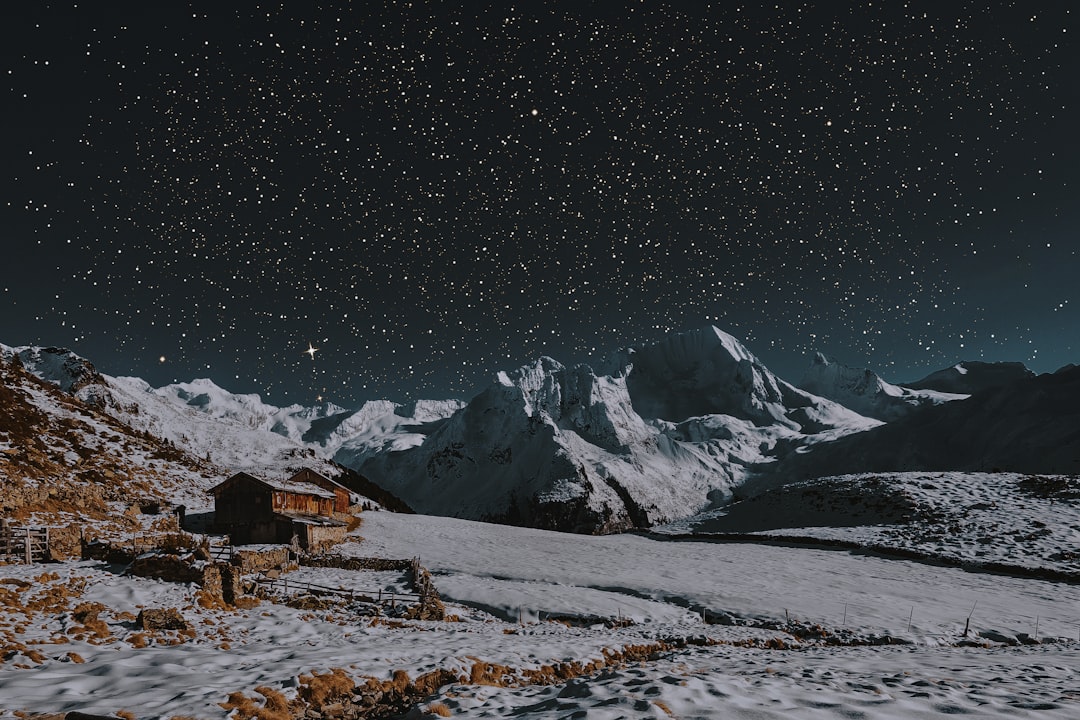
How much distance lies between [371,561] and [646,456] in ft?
583

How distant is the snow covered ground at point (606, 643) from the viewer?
737 centimetres

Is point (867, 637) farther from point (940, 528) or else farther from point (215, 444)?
point (215, 444)

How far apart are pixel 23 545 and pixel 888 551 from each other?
50112 mm

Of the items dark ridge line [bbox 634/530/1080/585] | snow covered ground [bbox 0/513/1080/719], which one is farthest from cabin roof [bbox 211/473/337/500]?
dark ridge line [bbox 634/530/1080/585]

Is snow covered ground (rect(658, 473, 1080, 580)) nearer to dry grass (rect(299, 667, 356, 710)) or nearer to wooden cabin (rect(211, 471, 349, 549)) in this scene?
wooden cabin (rect(211, 471, 349, 549))

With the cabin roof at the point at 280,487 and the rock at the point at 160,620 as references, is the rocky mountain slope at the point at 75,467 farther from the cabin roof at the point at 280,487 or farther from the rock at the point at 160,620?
the rock at the point at 160,620

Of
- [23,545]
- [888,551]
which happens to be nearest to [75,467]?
[23,545]

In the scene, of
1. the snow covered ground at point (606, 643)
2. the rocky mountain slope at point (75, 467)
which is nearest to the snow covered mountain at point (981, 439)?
the snow covered ground at point (606, 643)

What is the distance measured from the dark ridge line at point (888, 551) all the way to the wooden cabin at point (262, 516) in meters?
32.1

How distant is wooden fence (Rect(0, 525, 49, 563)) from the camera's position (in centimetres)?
2012

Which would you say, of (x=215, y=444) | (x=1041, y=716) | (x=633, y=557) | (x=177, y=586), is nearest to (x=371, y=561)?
(x=177, y=586)

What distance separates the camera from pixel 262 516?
4100cm

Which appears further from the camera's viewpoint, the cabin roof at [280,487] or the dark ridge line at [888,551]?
the cabin roof at [280,487]

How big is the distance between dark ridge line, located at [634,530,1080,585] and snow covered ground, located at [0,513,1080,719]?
4.29 ft
